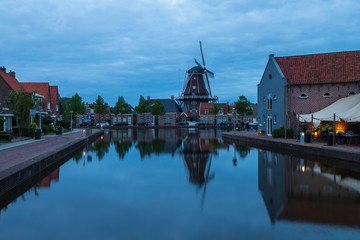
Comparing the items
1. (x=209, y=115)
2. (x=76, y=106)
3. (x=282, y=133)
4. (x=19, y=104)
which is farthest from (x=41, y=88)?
(x=209, y=115)

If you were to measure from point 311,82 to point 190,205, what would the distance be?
79.7 ft

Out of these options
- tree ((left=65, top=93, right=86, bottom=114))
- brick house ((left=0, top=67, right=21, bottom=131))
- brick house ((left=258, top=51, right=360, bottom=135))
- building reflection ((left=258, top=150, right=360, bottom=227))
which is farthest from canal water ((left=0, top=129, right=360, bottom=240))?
tree ((left=65, top=93, right=86, bottom=114))

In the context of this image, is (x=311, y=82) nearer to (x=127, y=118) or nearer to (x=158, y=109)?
(x=158, y=109)

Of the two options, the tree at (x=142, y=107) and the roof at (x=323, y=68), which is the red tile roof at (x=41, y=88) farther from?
the roof at (x=323, y=68)

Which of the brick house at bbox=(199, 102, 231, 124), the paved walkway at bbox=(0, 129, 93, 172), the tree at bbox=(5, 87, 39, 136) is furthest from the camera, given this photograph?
the brick house at bbox=(199, 102, 231, 124)

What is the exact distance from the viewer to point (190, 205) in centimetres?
825

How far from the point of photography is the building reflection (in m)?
7.18

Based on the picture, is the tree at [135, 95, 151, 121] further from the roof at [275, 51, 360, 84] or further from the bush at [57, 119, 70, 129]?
the roof at [275, 51, 360, 84]

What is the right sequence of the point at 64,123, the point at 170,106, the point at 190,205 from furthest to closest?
the point at 170,106, the point at 64,123, the point at 190,205

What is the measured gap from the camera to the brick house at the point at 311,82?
91.6ft

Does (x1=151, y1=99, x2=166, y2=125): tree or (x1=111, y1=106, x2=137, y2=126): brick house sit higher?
(x1=151, y1=99, x2=166, y2=125): tree

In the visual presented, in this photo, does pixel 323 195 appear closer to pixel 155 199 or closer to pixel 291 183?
pixel 291 183

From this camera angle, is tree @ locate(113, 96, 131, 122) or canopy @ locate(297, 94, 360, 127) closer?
canopy @ locate(297, 94, 360, 127)

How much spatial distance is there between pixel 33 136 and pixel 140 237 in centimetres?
2749
